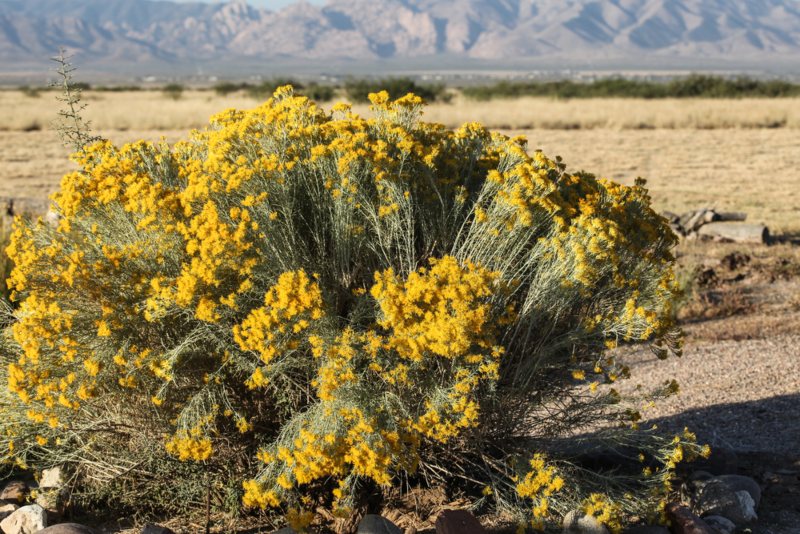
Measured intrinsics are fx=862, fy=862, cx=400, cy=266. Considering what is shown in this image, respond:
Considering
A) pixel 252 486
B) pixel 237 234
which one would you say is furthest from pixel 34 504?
pixel 237 234

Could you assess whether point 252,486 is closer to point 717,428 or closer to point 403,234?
point 403,234

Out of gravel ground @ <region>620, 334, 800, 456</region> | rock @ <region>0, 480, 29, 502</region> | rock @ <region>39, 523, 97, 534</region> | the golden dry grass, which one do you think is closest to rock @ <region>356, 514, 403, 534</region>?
rock @ <region>39, 523, 97, 534</region>

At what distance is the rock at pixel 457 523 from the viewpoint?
12.6 feet

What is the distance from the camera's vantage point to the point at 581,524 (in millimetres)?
4055

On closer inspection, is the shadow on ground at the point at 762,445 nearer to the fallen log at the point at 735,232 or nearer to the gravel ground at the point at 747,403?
the gravel ground at the point at 747,403

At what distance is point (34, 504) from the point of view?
453cm

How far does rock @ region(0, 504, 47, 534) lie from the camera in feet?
14.3

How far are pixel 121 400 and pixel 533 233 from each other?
2202mm

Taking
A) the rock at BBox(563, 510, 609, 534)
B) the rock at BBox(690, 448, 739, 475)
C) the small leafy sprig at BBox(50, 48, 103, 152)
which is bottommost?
the rock at BBox(690, 448, 739, 475)

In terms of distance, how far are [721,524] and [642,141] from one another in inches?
995

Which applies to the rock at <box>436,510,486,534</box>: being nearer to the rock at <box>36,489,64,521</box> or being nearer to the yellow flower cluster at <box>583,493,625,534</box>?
the yellow flower cluster at <box>583,493,625,534</box>

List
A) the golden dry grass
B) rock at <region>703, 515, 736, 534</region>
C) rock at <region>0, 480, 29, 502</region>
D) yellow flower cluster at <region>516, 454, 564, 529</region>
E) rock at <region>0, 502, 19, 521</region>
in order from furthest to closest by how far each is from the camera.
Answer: the golden dry grass
rock at <region>0, 480, 29, 502</region>
rock at <region>0, 502, 19, 521</region>
rock at <region>703, 515, 736, 534</region>
yellow flower cluster at <region>516, 454, 564, 529</region>

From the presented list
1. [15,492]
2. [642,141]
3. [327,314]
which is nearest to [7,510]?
[15,492]

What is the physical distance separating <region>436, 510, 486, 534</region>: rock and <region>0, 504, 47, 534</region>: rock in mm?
Answer: 2044
